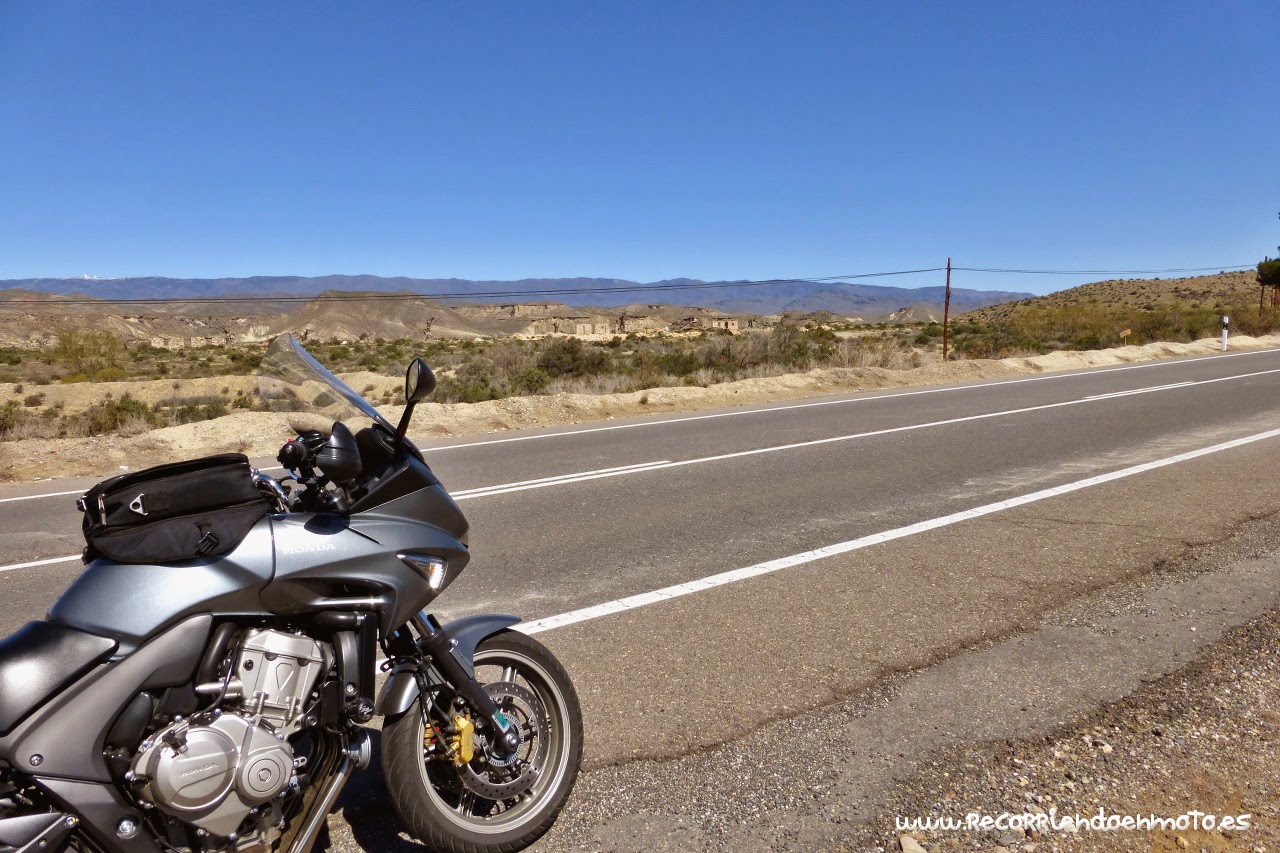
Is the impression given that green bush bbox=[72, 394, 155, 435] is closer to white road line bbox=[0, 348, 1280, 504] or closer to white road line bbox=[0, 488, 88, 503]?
white road line bbox=[0, 488, 88, 503]

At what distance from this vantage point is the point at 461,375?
81.9 ft

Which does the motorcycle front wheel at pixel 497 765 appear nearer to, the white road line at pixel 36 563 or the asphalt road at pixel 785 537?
the asphalt road at pixel 785 537

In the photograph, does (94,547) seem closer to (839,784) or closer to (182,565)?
(182,565)

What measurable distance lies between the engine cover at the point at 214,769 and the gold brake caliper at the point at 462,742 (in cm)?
53

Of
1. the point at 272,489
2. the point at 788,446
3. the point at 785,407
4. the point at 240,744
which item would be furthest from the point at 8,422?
the point at 240,744

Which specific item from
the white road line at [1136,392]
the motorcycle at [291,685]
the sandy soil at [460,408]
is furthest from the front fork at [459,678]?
the white road line at [1136,392]

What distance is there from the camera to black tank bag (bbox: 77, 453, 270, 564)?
7.18ft

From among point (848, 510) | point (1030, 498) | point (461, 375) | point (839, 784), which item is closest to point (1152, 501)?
point (1030, 498)

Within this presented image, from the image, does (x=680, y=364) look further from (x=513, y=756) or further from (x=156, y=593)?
(x=156, y=593)

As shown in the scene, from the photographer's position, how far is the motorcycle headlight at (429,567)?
2.59 metres

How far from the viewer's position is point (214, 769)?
2156 mm

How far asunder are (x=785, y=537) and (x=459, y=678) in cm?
402

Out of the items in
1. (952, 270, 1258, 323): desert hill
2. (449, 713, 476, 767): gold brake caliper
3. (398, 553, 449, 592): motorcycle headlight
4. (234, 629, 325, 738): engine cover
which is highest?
(952, 270, 1258, 323): desert hill

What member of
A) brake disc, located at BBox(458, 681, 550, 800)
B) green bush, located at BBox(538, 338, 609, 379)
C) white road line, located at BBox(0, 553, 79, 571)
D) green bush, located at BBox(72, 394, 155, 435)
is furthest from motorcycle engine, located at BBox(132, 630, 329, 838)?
green bush, located at BBox(538, 338, 609, 379)
